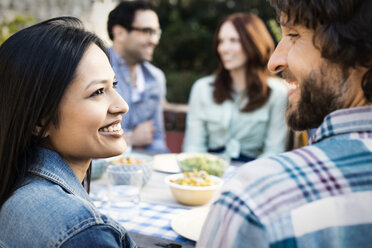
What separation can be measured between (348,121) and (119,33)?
3.31 m

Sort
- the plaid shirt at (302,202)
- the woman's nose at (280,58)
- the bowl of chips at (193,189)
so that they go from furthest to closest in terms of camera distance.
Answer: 1. the bowl of chips at (193,189)
2. the woman's nose at (280,58)
3. the plaid shirt at (302,202)

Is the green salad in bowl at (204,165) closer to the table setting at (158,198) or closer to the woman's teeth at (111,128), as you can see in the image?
the table setting at (158,198)

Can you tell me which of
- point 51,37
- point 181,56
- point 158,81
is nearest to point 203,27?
point 181,56

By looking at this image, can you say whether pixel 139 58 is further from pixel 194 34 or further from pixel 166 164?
pixel 194 34

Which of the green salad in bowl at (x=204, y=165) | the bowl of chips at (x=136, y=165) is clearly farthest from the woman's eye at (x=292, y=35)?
the green salad in bowl at (x=204, y=165)

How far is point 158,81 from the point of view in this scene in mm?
3939

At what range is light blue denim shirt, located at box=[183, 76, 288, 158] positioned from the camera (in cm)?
336

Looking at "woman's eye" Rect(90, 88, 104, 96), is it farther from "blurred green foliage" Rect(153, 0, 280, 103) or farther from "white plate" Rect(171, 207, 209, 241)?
"blurred green foliage" Rect(153, 0, 280, 103)

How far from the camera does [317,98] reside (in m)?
0.91

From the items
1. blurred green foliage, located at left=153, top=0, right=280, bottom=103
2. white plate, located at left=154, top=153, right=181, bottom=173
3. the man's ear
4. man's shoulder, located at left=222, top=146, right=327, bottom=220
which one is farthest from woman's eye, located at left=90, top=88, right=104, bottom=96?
blurred green foliage, located at left=153, top=0, right=280, bottom=103

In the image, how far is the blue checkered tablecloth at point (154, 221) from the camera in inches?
57.9

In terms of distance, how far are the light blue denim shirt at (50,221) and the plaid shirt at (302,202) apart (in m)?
0.33

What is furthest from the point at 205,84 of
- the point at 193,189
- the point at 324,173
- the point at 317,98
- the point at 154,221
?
the point at 324,173

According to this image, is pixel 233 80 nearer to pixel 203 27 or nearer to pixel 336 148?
pixel 336 148
